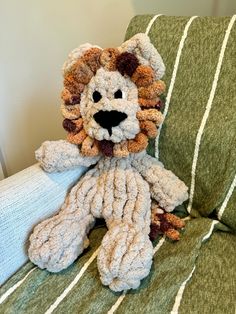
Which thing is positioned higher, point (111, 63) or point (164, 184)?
point (111, 63)

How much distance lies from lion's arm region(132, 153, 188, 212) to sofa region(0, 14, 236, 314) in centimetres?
4

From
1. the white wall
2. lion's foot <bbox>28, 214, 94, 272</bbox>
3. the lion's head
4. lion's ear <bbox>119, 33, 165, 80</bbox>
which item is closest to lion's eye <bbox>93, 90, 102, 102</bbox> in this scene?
the lion's head

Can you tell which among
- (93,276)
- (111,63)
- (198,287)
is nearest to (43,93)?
(111,63)

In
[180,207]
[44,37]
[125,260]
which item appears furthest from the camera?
[44,37]

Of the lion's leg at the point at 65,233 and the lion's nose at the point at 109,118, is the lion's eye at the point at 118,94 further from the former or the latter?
the lion's leg at the point at 65,233

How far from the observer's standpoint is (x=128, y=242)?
0.78 metres

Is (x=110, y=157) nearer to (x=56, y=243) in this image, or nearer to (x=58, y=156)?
(x=58, y=156)

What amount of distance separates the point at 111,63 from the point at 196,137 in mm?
287

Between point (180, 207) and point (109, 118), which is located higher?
point (109, 118)

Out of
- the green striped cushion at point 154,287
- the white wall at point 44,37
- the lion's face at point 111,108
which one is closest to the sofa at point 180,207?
the green striped cushion at point 154,287

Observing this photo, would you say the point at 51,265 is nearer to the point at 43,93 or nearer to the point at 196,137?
the point at 196,137

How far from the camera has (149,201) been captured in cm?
91

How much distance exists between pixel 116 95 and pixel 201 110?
226mm

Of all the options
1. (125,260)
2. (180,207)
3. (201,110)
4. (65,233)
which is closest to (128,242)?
(125,260)
